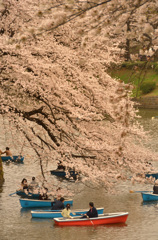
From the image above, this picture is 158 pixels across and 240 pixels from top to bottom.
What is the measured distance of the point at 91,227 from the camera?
16359 mm

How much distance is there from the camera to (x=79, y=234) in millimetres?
15836

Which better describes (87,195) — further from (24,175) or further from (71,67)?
(71,67)

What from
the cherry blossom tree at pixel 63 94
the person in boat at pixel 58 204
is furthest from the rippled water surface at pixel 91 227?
the cherry blossom tree at pixel 63 94

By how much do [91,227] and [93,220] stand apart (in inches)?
13.3

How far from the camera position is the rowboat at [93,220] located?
53.1ft

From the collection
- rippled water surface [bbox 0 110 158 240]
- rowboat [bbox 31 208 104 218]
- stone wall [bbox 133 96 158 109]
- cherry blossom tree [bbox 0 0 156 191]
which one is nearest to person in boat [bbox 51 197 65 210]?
rowboat [bbox 31 208 104 218]

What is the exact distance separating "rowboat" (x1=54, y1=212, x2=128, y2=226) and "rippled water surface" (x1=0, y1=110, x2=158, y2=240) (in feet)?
0.65

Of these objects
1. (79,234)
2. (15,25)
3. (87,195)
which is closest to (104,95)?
(15,25)

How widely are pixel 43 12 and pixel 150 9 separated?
1.55m

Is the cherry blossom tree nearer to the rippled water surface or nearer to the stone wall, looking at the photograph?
the rippled water surface

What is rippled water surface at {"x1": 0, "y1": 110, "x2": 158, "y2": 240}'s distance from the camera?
1546cm

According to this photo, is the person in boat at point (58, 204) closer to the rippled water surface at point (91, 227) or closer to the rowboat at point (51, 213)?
the rowboat at point (51, 213)

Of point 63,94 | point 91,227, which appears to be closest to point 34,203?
point 91,227

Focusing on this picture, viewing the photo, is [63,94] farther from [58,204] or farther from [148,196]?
[148,196]
